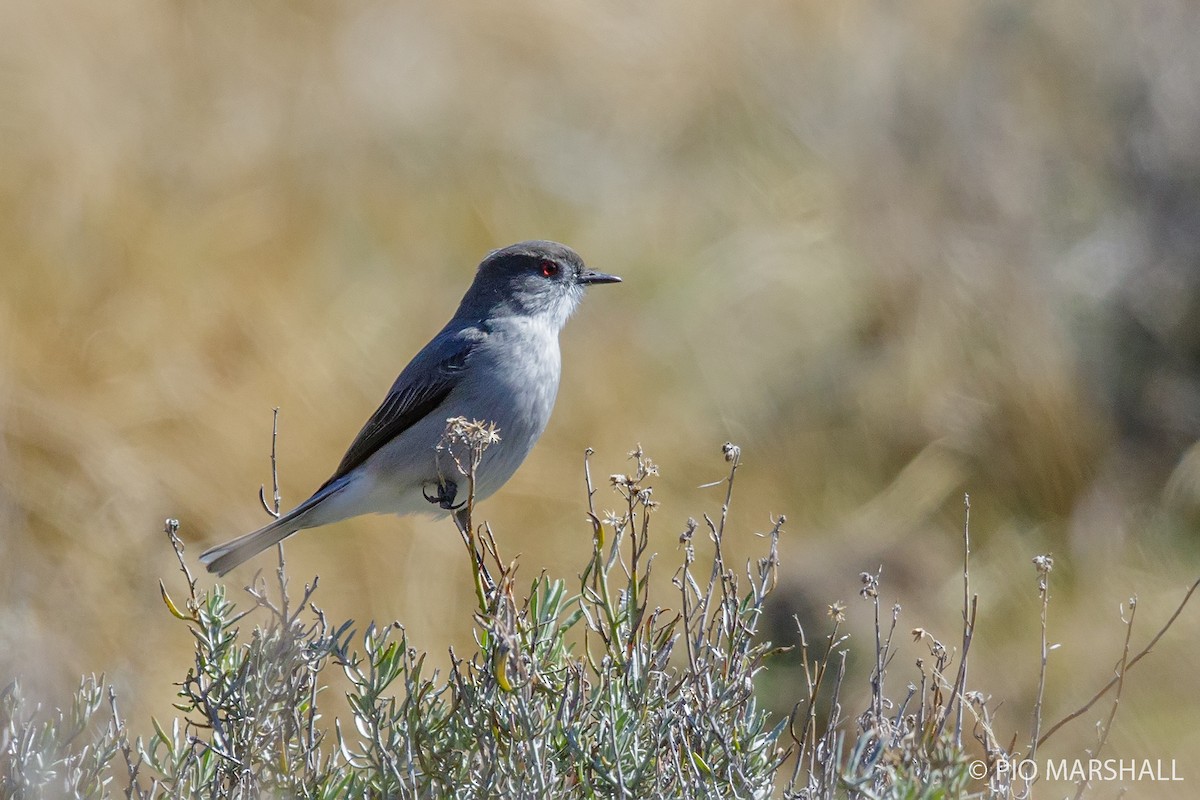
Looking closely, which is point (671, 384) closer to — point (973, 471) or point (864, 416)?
point (864, 416)

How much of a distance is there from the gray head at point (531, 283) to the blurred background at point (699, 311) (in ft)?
5.75

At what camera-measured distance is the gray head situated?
4305 millimetres

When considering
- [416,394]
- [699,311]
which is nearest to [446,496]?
[416,394]

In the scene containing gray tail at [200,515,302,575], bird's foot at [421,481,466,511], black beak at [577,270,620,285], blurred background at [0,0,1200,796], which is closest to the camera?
bird's foot at [421,481,466,511]

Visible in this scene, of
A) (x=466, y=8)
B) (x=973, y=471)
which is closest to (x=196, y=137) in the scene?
(x=466, y=8)

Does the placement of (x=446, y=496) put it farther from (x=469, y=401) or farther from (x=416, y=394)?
(x=416, y=394)

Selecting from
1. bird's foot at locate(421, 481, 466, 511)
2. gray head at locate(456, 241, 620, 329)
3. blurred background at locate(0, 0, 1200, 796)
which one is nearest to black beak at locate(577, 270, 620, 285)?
gray head at locate(456, 241, 620, 329)

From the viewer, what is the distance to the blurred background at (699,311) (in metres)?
6.10

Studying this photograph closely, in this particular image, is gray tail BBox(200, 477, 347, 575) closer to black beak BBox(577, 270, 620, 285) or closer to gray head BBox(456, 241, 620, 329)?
gray head BBox(456, 241, 620, 329)

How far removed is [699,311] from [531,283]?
3.48 m

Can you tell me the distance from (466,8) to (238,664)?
8.64 metres

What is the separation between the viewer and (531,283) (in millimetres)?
4367

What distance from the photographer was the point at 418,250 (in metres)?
8.47

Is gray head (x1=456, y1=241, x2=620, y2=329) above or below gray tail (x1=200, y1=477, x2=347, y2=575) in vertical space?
above
